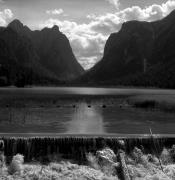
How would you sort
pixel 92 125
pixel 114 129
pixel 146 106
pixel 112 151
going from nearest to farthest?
pixel 112 151, pixel 114 129, pixel 92 125, pixel 146 106

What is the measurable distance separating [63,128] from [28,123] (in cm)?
608

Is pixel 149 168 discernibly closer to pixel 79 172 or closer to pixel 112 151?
pixel 112 151

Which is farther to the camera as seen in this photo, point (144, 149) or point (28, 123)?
point (28, 123)

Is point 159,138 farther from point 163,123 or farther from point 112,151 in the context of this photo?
point 163,123

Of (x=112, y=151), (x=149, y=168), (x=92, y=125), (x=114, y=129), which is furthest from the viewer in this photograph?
(x=92, y=125)

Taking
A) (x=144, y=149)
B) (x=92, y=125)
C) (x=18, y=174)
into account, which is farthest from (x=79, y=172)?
(x=92, y=125)

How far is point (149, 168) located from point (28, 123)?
2159 centimetres

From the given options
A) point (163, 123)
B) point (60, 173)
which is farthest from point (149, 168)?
point (163, 123)

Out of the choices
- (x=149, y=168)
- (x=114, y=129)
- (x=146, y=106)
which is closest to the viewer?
(x=149, y=168)

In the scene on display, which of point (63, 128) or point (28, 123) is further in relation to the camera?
point (28, 123)

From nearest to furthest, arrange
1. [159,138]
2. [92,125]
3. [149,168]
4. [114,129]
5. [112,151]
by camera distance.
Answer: [149,168], [112,151], [159,138], [114,129], [92,125]

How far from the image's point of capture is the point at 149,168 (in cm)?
2383

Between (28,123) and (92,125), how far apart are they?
8.37 metres

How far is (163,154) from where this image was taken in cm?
2614
